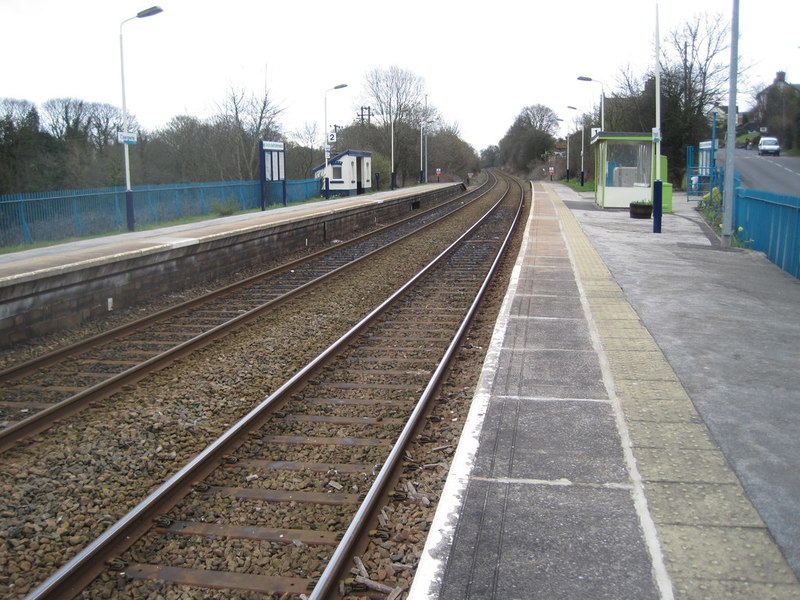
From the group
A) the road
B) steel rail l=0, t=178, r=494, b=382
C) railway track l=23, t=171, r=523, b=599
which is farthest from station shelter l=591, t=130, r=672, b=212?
railway track l=23, t=171, r=523, b=599

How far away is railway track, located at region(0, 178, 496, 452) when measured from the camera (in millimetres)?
6570

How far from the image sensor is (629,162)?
92.4 feet

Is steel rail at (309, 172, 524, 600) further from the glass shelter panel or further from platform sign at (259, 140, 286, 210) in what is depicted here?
platform sign at (259, 140, 286, 210)

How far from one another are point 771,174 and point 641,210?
64.4 feet

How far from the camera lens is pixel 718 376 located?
22.5ft

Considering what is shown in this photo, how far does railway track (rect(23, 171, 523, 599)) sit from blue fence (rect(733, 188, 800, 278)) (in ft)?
28.3

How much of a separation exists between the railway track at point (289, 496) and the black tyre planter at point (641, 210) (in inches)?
756

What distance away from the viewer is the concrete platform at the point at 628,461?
3.58 m

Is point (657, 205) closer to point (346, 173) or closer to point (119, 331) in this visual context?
point (119, 331)

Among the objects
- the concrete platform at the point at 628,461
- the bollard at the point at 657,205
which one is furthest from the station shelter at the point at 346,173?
the concrete platform at the point at 628,461

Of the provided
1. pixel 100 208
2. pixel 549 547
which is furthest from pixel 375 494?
pixel 100 208

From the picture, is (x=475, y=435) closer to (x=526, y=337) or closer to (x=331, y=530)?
(x=331, y=530)

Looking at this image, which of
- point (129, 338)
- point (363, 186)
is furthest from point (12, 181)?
point (129, 338)

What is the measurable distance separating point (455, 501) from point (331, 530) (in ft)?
2.50
